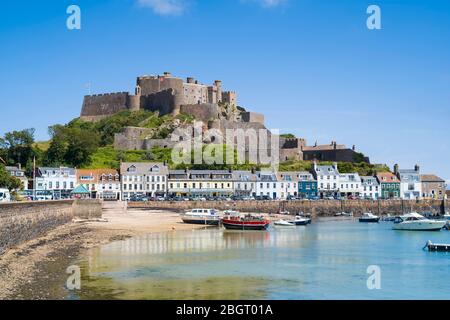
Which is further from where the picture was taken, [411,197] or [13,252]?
[411,197]

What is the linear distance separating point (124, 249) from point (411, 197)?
5444 cm

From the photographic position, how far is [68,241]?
108ft

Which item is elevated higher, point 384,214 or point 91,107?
point 91,107

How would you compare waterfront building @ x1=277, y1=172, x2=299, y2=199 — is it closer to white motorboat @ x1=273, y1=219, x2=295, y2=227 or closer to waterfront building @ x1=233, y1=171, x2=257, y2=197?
waterfront building @ x1=233, y1=171, x2=257, y2=197

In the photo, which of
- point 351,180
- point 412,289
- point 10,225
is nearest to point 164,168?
point 351,180

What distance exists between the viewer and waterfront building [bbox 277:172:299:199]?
7525 centimetres

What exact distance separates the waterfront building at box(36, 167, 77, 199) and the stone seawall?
982 centimetres

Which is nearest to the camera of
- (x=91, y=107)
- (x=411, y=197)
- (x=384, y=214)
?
(x=384, y=214)

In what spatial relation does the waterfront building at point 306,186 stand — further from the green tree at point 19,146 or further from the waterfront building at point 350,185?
the green tree at point 19,146

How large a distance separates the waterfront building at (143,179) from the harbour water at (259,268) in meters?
30.1

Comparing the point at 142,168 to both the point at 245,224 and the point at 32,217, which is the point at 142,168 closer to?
the point at 245,224

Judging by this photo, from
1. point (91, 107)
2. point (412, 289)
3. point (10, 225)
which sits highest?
point (91, 107)

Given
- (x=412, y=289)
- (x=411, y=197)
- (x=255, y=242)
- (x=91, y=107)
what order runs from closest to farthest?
(x=412, y=289) → (x=255, y=242) → (x=411, y=197) → (x=91, y=107)
